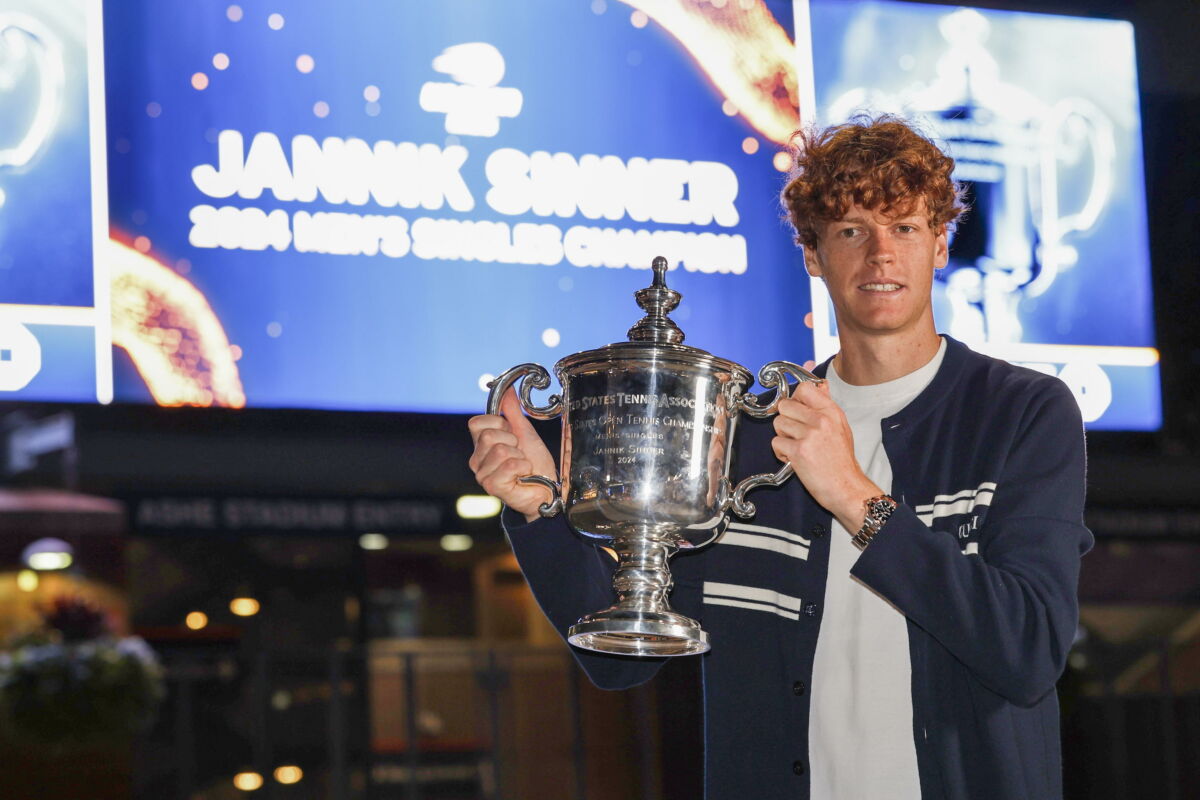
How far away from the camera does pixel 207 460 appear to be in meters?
4.03

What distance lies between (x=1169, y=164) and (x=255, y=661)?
3.21 metres

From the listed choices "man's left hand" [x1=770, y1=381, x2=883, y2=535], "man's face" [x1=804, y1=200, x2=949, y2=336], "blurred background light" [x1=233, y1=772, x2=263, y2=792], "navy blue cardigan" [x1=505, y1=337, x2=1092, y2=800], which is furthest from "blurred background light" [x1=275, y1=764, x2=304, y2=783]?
"man's left hand" [x1=770, y1=381, x2=883, y2=535]

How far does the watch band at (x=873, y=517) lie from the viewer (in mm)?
1558

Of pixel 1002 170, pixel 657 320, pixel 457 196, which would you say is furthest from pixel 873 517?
pixel 1002 170

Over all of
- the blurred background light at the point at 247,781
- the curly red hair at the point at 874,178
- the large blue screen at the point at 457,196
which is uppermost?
the large blue screen at the point at 457,196

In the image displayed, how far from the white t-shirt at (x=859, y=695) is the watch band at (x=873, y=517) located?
0.17 meters

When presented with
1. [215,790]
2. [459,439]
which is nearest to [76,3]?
[459,439]

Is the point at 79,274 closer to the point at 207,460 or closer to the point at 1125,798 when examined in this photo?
the point at 207,460

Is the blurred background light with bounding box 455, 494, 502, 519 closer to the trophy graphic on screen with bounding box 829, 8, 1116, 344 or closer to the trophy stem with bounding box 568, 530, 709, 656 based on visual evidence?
the trophy graphic on screen with bounding box 829, 8, 1116, 344

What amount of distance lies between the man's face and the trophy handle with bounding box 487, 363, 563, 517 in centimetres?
37

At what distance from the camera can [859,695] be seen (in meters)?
1.67

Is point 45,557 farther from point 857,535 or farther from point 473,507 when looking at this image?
point 857,535

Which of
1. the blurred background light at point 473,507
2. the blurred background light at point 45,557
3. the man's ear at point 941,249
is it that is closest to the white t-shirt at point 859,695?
the man's ear at point 941,249

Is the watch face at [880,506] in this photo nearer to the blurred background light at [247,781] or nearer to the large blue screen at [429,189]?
the large blue screen at [429,189]
